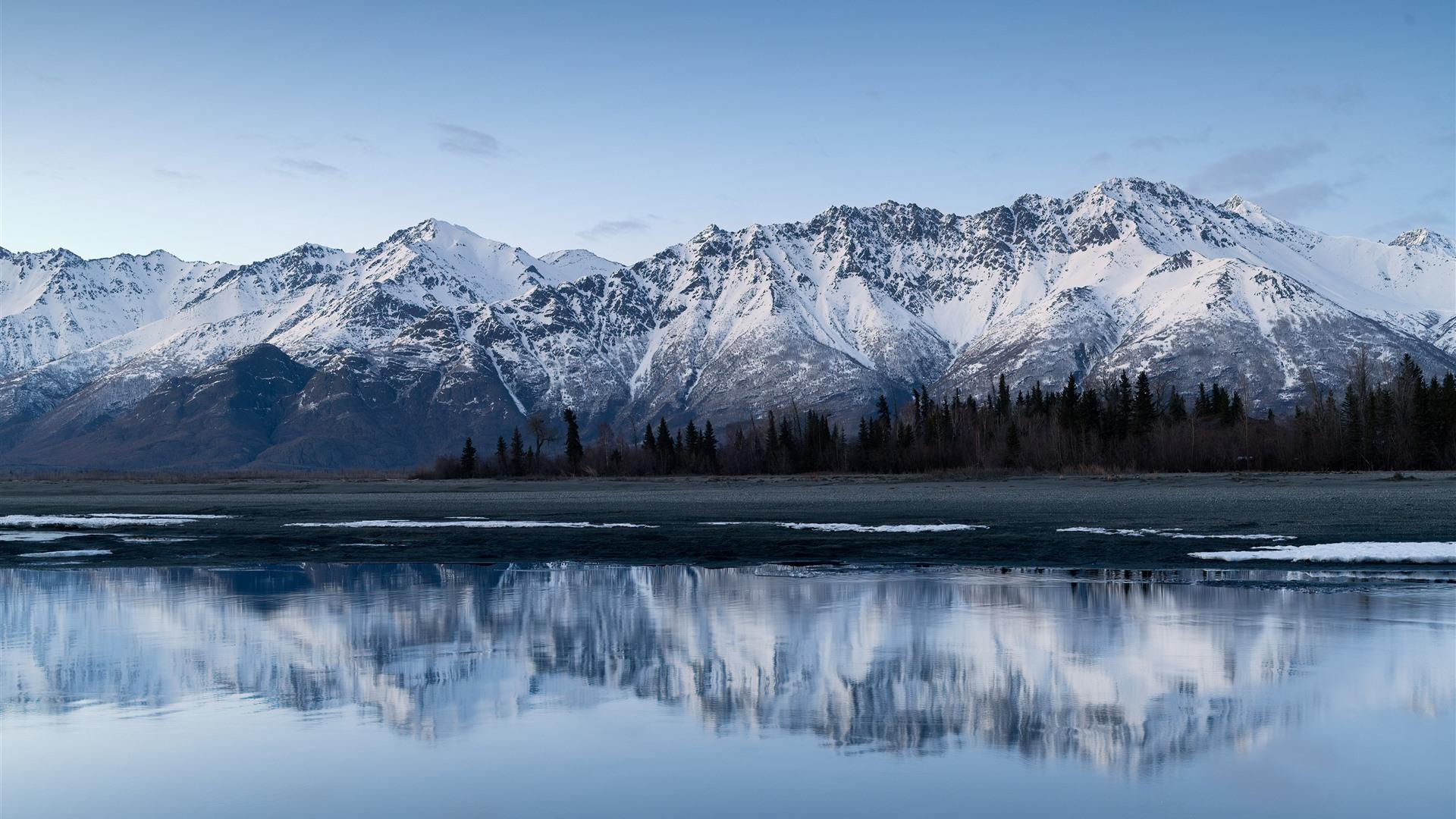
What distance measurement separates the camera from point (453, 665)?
24.2m

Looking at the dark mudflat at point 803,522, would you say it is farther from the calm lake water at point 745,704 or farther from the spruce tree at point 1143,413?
the spruce tree at point 1143,413

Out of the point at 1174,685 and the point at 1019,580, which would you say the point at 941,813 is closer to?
the point at 1174,685

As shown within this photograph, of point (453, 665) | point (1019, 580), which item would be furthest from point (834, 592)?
point (453, 665)

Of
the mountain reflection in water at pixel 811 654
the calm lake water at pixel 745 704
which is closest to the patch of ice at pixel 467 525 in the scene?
the mountain reflection in water at pixel 811 654

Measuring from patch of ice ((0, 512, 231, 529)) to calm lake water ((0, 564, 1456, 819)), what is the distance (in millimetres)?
38499

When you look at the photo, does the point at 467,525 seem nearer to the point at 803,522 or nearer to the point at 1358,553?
the point at 803,522

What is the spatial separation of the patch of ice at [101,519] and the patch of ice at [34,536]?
401 centimetres

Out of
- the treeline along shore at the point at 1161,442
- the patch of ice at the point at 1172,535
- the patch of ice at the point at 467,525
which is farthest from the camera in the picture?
Answer: the treeline along shore at the point at 1161,442

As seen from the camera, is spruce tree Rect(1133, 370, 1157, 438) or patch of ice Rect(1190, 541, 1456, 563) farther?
spruce tree Rect(1133, 370, 1157, 438)

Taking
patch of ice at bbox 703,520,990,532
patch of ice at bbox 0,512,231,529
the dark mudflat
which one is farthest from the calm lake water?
patch of ice at bbox 0,512,231,529

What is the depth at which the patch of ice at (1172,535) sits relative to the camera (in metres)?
47.8

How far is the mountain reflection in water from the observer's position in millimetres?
19516

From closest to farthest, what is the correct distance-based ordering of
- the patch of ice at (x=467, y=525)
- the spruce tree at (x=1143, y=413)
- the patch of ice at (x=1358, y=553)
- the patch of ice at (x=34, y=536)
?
1. the patch of ice at (x=1358, y=553)
2. the patch of ice at (x=34, y=536)
3. the patch of ice at (x=467, y=525)
4. the spruce tree at (x=1143, y=413)

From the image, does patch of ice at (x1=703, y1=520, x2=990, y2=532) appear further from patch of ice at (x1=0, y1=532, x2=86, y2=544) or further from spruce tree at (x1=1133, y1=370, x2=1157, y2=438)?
spruce tree at (x1=1133, y1=370, x2=1157, y2=438)
